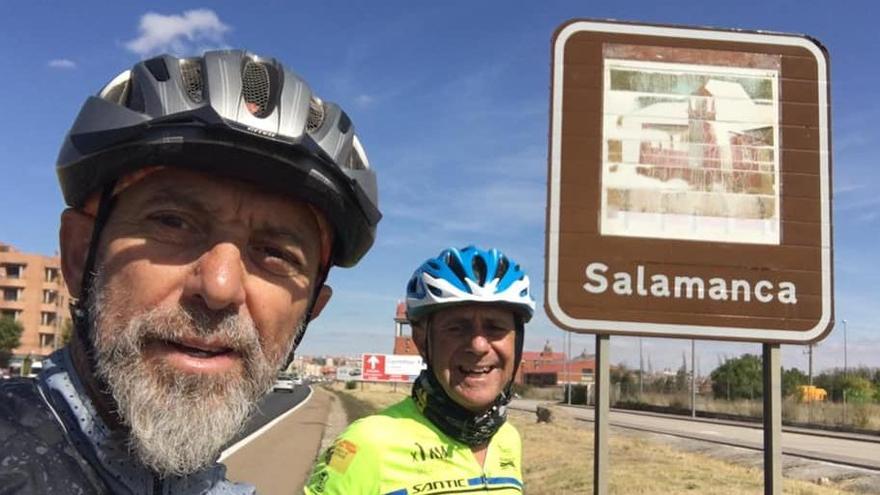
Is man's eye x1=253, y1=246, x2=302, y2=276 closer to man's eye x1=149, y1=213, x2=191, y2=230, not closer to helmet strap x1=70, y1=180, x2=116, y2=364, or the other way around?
man's eye x1=149, y1=213, x2=191, y2=230

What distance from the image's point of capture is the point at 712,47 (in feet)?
16.2

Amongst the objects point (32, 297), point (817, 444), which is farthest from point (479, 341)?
point (32, 297)

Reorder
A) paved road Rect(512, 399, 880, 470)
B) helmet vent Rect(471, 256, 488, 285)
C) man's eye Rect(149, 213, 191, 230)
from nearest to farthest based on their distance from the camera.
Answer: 1. man's eye Rect(149, 213, 191, 230)
2. helmet vent Rect(471, 256, 488, 285)
3. paved road Rect(512, 399, 880, 470)

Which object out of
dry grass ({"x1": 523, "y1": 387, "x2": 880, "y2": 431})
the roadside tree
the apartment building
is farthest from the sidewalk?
the apartment building

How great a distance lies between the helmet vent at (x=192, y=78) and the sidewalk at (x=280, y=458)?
6.43 meters

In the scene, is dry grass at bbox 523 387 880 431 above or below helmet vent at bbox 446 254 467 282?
below

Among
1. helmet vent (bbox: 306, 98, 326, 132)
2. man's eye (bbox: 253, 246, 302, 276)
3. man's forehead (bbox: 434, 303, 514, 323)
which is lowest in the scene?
man's forehead (bbox: 434, 303, 514, 323)

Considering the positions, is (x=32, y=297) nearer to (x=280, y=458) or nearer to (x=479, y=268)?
(x=280, y=458)

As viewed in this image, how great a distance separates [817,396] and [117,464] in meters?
52.9

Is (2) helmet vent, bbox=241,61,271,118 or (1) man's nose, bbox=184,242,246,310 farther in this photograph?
(2) helmet vent, bbox=241,61,271,118

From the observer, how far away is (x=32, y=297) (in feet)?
290

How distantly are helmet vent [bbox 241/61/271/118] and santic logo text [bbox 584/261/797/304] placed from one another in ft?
11.2

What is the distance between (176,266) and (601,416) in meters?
3.81

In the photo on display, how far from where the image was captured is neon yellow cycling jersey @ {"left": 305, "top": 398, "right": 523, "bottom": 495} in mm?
2555
